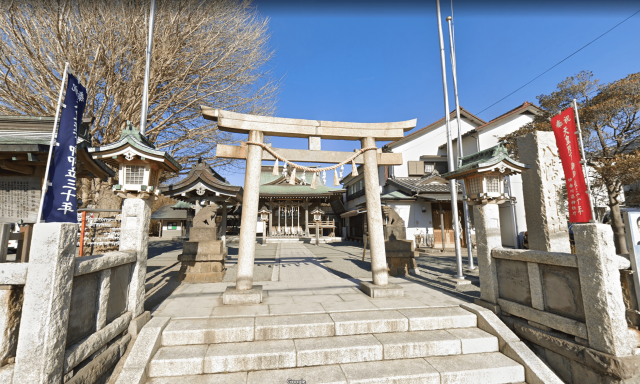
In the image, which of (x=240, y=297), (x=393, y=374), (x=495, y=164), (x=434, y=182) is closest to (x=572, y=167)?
(x=495, y=164)

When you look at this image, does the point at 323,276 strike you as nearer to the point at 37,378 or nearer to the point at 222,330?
the point at 222,330

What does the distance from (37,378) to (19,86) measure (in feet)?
42.3

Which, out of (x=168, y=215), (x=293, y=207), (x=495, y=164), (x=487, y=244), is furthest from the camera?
(x=168, y=215)

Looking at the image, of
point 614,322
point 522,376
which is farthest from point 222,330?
point 614,322

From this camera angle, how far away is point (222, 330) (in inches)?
166

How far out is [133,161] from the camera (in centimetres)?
495

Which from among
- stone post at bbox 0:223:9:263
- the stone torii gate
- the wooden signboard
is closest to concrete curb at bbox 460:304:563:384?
the stone torii gate

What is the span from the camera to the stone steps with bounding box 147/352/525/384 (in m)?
3.58

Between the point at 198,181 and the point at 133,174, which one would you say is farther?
the point at 198,181

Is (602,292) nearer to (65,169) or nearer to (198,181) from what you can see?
(65,169)

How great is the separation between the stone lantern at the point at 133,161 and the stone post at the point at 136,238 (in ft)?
0.75

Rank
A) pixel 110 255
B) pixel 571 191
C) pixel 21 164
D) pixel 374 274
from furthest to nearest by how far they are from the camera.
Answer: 1. pixel 374 274
2. pixel 21 164
3. pixel 571 191
4. pixel 110 255

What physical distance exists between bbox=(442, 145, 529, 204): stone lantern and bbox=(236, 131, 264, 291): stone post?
4753 mm

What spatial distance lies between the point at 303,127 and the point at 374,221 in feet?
9.51
